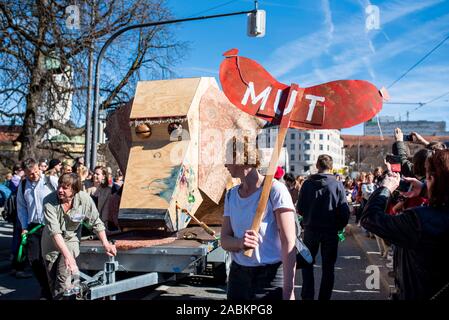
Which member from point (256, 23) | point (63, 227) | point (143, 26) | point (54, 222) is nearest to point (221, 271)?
point (63, 227)

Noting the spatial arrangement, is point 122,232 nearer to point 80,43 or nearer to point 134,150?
point 134,150

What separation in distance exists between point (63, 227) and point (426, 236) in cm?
A: 343

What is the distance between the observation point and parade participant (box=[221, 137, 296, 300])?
2.81 m

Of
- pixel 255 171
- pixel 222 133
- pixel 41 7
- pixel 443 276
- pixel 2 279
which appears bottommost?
pixel 2 279

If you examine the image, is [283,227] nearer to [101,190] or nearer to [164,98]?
[164,98]

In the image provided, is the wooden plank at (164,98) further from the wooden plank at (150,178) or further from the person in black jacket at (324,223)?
the person in black jacket at (324,223)

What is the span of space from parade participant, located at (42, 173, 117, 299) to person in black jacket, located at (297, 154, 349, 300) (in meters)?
2.47

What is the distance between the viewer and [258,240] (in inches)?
115

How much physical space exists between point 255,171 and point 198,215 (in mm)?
4235

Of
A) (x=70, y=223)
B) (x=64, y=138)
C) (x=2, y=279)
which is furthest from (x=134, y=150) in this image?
(x=64, y=138)

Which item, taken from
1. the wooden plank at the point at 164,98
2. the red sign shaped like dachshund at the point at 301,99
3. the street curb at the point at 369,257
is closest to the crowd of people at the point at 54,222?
the wooden plank at the point at 164,98

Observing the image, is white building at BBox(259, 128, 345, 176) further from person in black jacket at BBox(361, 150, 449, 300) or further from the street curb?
person in black jacket at BBox(361, 150, 449, 300)

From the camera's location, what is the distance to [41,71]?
1299 cm
